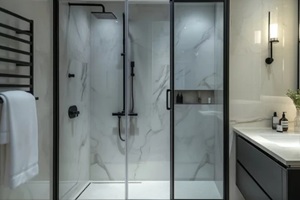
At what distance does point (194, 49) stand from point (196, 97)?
1.87 feet

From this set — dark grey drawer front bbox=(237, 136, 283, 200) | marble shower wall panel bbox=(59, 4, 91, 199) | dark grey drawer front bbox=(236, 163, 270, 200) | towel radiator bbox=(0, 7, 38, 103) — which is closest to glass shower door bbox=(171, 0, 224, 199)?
dark grey drawer front bbox=(236, 163, 270, 200)

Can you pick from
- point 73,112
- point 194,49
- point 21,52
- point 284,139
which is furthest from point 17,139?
point 194,49

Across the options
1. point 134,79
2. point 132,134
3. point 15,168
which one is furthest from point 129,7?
point 15,168

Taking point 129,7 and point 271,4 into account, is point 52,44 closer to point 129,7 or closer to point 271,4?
point 129,7

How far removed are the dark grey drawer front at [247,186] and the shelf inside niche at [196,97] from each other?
87cm

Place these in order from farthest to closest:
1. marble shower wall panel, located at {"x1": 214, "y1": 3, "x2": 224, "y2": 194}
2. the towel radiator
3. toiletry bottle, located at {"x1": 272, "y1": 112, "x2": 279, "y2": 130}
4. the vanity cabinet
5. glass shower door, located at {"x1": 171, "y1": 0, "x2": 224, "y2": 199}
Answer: glass shower door, located at {"x1": 171, "y1": 0, "x2": 224, "y2": 199}, marble shower wall panel, located at {"x1": 214, "y1": 3, "x2": 224, "y2": 194}, toiletry bottle, located at {"x1": 272, "y1": 112, "x2": 279, "y2": 130}, the towel radiator, the vanity cabinet

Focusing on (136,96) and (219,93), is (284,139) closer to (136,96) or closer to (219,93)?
(219,93)

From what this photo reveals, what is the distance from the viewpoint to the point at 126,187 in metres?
3.21

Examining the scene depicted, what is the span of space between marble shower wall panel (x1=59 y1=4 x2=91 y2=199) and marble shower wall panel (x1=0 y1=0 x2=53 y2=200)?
280 mm

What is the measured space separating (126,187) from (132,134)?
2.21 ft

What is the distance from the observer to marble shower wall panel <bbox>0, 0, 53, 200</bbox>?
1.98 metres

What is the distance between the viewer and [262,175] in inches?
70.9

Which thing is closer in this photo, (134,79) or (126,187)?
(126,187)

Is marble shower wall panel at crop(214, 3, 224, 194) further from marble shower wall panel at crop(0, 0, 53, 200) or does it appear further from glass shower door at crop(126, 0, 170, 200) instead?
marble shower wall panel at crop(0, 0, 53, 200)
